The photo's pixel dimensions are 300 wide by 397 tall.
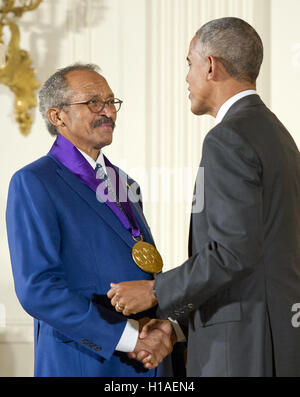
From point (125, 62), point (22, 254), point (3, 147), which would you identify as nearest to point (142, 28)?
point (125, 62)

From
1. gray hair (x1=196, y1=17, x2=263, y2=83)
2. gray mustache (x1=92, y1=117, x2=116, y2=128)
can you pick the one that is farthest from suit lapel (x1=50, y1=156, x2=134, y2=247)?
gray hair (x1=196, y1=17, x2=263, y2=83)

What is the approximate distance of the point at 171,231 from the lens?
4859 mm

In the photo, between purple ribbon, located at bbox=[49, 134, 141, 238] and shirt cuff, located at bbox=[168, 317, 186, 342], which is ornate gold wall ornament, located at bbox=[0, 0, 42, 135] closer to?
purple ribbon, located at bbox=[49, 134, 141, 238]

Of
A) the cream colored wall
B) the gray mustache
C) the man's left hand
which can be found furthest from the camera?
the cream colored wall

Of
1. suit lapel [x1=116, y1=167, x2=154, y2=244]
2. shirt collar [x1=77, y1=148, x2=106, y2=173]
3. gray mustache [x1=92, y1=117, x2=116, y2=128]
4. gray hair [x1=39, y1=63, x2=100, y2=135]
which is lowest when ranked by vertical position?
suit lapel [x1=116, y1=167, x2=154, y2=244]

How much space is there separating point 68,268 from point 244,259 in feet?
2.32

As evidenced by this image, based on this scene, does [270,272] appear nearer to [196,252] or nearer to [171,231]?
[196,252]

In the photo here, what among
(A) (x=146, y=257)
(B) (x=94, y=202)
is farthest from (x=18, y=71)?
(A) (x=146, y=257)

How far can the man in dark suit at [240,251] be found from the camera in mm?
2182

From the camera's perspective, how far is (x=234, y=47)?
2420 millimetres

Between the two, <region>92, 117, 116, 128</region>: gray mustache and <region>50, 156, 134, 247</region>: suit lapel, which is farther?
<region>92, 117, 116, 128</region>: gray mustache

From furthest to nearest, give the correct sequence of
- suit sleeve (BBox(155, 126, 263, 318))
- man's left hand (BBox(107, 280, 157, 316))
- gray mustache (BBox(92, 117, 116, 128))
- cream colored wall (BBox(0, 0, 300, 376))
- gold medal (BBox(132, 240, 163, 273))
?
cream colored wall (BBox(0, 0, 300, 376)) < gray mustache (BBox(92, 117, 116, 128)) < gold medal (BBox(132, 240, 163, 273)) < man's left hand (BBox(107, 280, 157, 316)) < suit sleeve (BBox(155, 126, 263, 318))

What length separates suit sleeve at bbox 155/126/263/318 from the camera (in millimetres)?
2168

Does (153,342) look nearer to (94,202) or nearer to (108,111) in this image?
(94,202)
